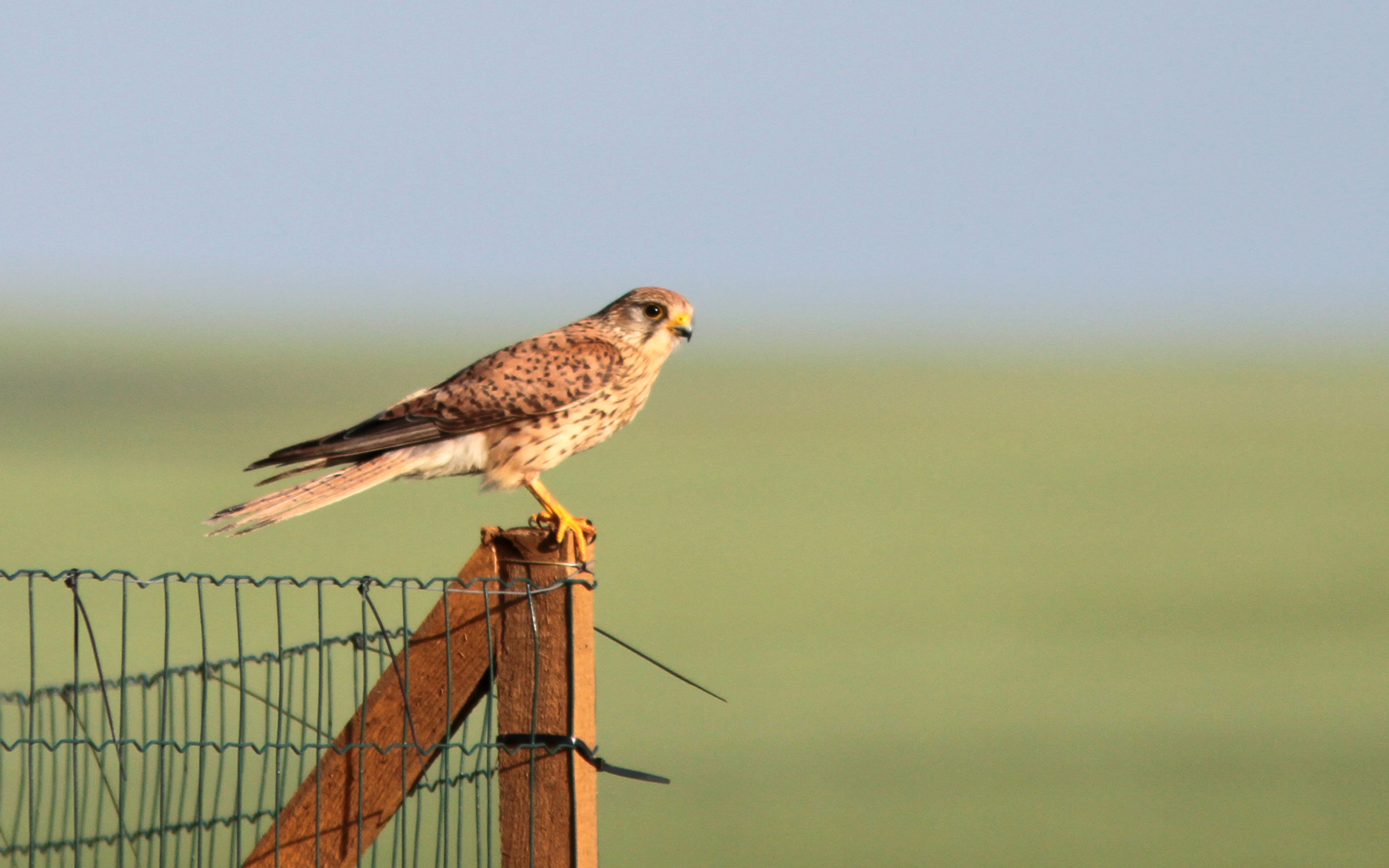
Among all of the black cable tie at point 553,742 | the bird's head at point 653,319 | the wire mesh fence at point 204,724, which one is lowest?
the black cable tie at point 553,742

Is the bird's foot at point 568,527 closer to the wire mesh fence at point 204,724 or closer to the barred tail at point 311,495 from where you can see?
the wire mesh fence at point 204,724

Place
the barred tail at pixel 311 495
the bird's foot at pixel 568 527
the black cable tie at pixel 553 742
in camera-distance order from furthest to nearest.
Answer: the barred tail at pixel 311 495, the bird's foot at pixel 568 527, the black cable tie at pixel 553 742

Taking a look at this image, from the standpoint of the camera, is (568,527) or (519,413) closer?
(568,527)

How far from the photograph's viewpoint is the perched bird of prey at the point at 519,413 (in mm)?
4215

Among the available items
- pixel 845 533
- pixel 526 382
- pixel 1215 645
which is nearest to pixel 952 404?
pixel 845 533

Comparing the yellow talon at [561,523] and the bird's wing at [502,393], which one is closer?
the yellow talon at [561,523]

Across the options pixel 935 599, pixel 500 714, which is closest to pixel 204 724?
pixel 500 714

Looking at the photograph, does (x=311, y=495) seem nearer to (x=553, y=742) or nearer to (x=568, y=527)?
(x=568, y=527)

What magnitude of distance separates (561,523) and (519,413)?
842mm

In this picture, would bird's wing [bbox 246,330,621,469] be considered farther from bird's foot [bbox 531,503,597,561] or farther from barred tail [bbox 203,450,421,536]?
bird's foot [bbox 531,503,597,561]

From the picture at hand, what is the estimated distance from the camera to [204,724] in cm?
259

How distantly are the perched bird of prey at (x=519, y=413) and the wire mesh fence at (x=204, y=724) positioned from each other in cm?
39

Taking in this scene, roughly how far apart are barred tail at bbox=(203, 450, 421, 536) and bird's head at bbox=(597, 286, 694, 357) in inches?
29.7

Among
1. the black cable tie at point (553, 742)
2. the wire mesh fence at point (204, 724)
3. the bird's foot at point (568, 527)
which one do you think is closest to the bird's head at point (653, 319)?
the bird's foot at point (568, 527)
